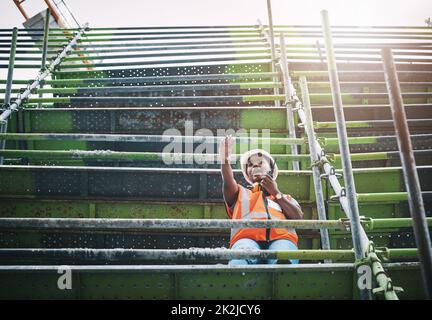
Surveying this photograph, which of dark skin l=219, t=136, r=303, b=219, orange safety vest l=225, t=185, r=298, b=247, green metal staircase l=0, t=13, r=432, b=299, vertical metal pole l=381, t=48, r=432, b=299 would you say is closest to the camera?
vertical metal pole l=381, t=48, r=432, b=299

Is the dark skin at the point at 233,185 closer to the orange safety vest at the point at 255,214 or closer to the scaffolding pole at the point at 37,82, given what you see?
the orange safety vest at the point at 255,214

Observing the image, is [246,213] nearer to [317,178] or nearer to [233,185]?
[233,185]

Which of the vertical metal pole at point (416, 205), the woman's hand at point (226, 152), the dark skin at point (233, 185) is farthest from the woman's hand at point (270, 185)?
the vertical metal pole at point (416, 205)

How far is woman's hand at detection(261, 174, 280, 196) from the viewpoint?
10.3 ft

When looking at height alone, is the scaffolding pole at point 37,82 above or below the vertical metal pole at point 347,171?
above

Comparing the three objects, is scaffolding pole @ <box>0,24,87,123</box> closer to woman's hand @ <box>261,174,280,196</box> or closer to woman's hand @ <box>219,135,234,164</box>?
→ woman's hand @ <box>219,135,234,164</box>

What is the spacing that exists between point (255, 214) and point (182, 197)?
883 millimetres

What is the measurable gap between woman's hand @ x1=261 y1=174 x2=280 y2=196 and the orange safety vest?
145 mm

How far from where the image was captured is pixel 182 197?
346cm

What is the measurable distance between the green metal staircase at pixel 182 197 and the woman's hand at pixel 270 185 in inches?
13.6

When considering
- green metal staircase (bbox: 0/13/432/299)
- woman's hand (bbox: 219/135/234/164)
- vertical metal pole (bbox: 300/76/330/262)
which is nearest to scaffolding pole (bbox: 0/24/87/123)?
green metal staircase (bbox: 0/13/432/299)

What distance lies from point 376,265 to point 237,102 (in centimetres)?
395

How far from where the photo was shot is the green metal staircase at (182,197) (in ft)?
7.12
